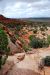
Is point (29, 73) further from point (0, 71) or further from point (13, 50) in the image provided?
point (13, 50)

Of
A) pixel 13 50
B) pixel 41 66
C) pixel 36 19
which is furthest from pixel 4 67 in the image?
pixel 36 19

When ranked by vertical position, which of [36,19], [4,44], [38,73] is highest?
[4,44]

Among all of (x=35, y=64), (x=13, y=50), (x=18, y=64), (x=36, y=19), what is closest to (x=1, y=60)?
(x=18, y=64)

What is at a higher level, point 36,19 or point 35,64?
point 35,64

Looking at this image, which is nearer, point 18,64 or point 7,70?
point 7,70

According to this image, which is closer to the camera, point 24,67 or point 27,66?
point 24,67

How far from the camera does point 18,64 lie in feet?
51.8

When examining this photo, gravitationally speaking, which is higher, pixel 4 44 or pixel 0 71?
pixel 4 44

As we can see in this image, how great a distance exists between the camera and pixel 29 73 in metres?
14.7

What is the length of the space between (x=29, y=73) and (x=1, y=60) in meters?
1.67

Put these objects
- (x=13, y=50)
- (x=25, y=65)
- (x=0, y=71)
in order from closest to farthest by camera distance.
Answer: (x=0, y=71), (x=25, y=65), (x=13, y=50)

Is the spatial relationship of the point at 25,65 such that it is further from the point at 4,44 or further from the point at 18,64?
the point at 4,44

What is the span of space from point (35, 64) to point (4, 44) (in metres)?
2.53

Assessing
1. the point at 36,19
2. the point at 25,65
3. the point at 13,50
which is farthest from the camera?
the point at 36,19
